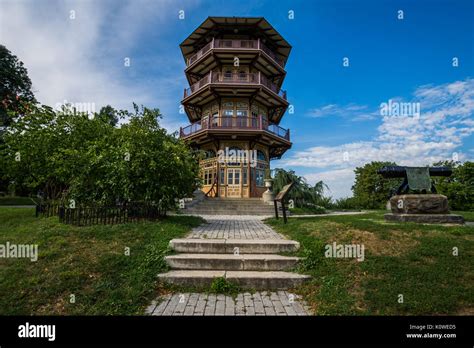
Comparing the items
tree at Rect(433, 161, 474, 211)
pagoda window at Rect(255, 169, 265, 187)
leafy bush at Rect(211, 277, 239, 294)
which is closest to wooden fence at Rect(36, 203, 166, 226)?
leafy bush at Rect(211, 277, 239, 294)

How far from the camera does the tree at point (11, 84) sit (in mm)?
21672

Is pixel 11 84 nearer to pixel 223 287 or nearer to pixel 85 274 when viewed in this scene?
pixel 85 274

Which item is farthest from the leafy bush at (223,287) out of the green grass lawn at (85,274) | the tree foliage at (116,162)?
the tree foliage at (116,162)

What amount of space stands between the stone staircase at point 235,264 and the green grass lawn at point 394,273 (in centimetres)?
37

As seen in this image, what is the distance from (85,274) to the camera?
12.3 feet

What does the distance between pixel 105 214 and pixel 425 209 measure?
9497 mm

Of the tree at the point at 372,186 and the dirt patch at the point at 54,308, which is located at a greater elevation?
the tree at the point at 372,186

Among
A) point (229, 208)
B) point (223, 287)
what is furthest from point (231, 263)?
point (229, 208)

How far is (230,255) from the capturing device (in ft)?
15.4

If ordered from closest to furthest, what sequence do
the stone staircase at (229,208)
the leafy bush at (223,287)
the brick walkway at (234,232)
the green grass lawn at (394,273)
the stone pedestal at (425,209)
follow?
the green grass lawn at (394,273), the leafy bush at (223,287), the brick walkway at (234,232), the stone pedestal at (425,209), the stone staircase at (229,208)

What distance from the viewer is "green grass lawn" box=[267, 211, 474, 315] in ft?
9.70

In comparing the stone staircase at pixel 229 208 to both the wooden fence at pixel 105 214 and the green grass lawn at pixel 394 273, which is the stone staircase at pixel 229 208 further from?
the green grass lawn at pixel 394 273

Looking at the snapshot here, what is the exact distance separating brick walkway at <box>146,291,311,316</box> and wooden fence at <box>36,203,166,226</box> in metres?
4.33

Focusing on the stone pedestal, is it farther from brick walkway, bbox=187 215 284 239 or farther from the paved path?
the paved path
